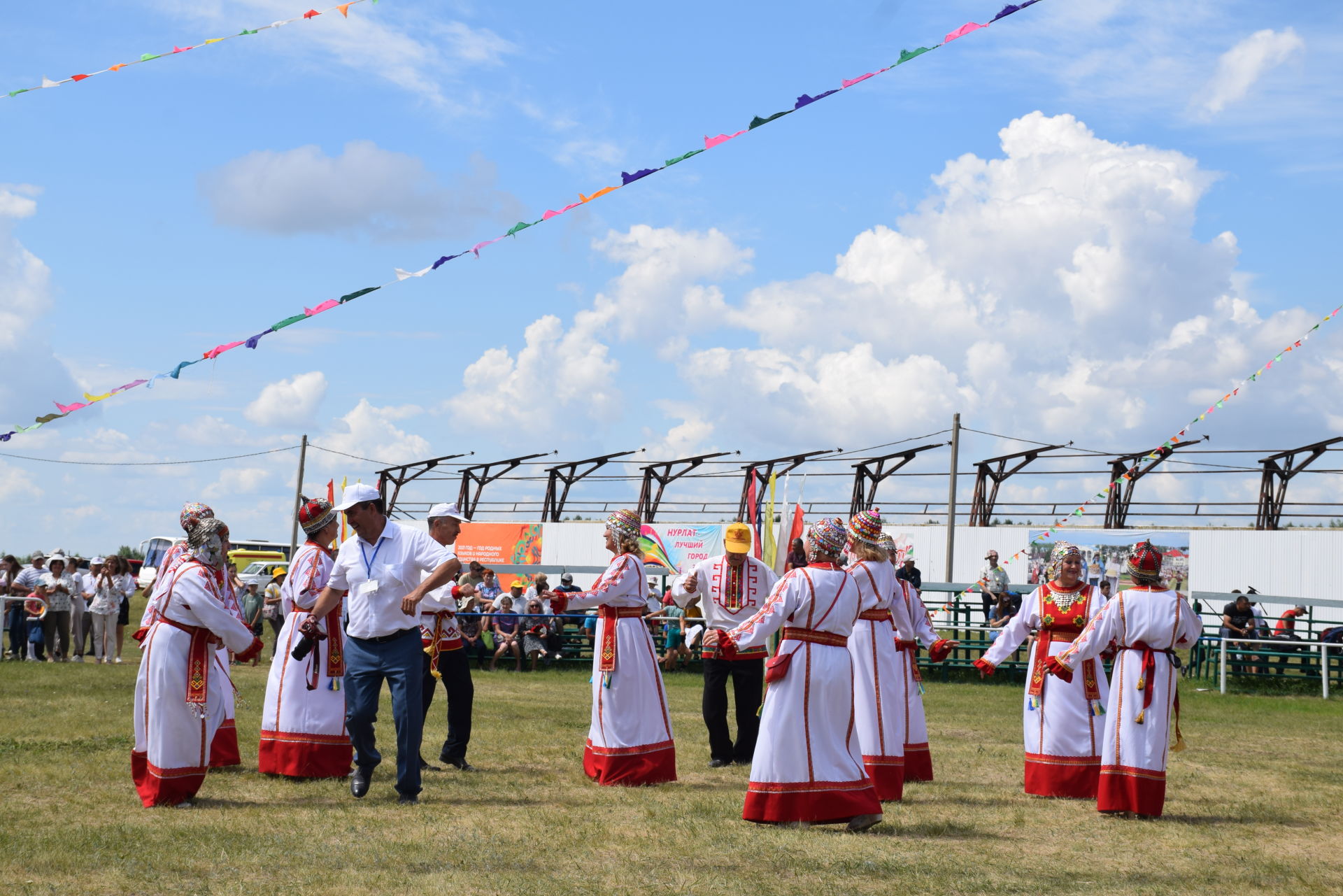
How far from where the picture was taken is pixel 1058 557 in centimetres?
884

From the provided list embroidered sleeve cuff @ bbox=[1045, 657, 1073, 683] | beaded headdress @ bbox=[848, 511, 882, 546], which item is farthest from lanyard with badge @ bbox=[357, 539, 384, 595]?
embroidered sleeve cuff @ bbox=[1045, 657, 1073, 683]

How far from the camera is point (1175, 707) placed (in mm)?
8352

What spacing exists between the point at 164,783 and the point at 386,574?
167cm

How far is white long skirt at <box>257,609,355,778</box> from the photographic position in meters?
8.38

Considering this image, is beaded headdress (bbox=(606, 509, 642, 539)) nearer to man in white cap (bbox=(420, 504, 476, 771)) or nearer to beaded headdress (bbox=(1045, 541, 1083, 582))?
man in white cap (bbox=(420, 504, 476, 771))

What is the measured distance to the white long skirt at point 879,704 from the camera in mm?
8297

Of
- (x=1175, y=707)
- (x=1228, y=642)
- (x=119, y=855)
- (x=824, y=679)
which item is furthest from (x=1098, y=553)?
(x=119, y=855)

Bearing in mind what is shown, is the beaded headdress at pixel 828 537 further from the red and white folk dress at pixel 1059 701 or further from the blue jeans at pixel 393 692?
the blue jeans at pixel 393 692

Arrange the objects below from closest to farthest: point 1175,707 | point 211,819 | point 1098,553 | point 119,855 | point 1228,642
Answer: point 119,855, point 211,819, point 1175,707, point 1228,642, point 1098,553

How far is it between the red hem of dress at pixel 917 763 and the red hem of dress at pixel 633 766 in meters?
1.67

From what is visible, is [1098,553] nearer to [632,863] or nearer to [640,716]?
[640,716]

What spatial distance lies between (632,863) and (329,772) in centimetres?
299

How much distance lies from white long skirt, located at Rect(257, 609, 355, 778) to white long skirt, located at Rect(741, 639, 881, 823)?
9.41 ft

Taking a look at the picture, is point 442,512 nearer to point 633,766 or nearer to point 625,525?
point 625,525
